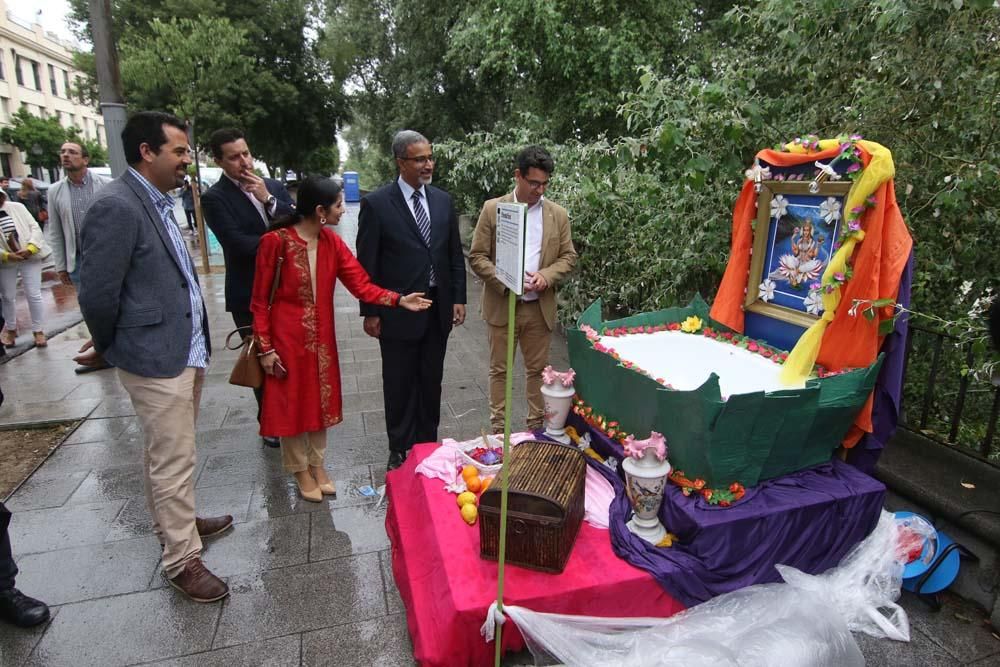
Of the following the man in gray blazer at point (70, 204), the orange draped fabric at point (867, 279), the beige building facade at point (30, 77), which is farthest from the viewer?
the beige building facade at point (30, 77)

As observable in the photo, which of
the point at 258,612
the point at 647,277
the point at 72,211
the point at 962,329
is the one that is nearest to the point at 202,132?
the point at 72,211

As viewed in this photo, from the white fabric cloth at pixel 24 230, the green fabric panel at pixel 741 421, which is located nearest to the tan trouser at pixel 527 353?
the green fabric panel at pixel 741 421

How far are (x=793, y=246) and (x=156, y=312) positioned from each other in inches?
118

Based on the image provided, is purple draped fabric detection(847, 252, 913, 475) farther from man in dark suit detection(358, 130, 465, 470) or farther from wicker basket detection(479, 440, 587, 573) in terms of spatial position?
man in dark suit detection(358, 130, 465, 470)

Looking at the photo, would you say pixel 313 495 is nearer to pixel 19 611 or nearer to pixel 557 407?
pixel 19 611

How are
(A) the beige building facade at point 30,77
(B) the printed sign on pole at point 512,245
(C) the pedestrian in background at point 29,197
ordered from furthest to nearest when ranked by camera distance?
(A) the beige building facade at point 30,77
(C) the pedestrian in background at point 29,197
(B) the printed sign on pole at point 512,245

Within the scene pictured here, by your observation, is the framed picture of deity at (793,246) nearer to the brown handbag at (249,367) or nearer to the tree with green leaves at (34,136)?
the brown handbag at (249,367)

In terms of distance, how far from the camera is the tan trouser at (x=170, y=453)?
7.87 ft

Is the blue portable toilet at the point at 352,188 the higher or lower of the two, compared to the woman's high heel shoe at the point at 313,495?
higher

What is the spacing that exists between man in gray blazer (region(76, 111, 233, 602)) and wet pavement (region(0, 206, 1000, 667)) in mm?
231

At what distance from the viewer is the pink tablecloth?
211cm

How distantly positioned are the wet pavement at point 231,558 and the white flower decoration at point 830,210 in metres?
1.73

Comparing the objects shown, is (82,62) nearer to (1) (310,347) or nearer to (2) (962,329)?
(1) (310,347)

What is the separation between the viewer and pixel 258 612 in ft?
8.15
